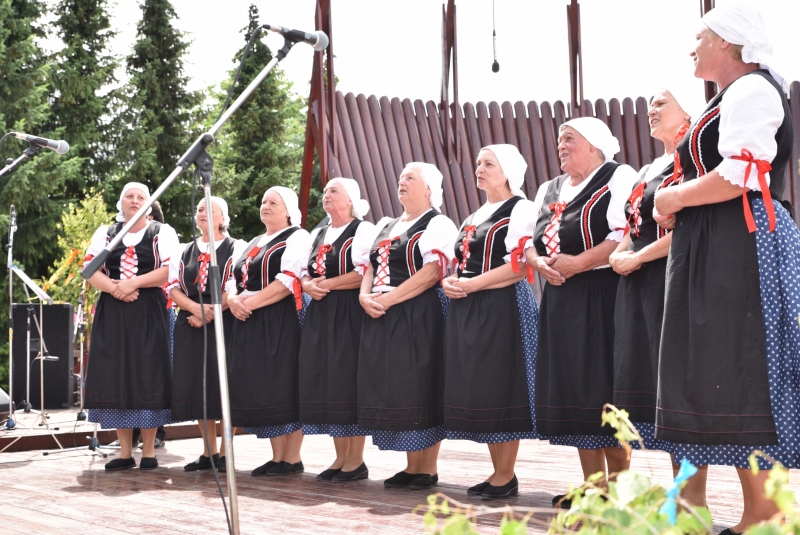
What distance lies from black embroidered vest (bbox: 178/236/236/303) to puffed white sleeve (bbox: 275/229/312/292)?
1.43 ft

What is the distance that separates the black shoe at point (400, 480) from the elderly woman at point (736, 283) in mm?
1926

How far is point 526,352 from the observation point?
13.5 feet

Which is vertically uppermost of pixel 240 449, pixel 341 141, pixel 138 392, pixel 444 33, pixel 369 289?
pixel 444 33

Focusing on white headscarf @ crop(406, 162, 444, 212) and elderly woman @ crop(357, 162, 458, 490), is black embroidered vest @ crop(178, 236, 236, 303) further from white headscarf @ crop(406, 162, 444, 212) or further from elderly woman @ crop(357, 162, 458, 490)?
white headscarf @ crop(406, 162, 444, 212)

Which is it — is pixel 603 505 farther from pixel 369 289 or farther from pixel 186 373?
pixel 186 373

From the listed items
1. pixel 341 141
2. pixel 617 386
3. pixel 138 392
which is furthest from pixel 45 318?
pixel 617 386

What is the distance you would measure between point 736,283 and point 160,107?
70.9 ft

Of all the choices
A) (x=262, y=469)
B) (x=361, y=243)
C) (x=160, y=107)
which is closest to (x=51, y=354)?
(x=262, y=469)

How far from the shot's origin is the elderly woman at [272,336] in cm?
500

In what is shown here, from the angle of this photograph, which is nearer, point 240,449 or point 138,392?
point 138,392

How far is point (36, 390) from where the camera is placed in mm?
9375

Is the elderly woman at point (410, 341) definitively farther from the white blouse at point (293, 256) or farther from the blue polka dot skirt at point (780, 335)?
the blue polka dot skirt at point (780, 335)

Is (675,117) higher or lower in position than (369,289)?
higher

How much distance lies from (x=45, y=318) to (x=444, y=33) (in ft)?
16.5
